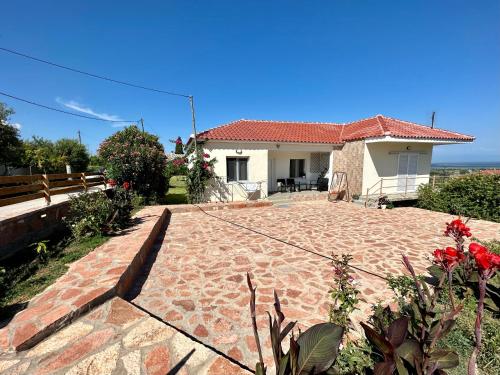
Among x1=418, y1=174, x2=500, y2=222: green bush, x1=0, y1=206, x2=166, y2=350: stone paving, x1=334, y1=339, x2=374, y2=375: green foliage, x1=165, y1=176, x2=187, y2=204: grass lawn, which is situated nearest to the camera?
x1=334, y1=339, x2=374, y2=375: green foliage

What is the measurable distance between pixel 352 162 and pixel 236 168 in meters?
7.24

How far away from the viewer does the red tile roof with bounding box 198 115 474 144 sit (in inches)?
526

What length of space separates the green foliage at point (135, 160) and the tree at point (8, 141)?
1445 cm

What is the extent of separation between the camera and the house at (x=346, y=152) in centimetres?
1341

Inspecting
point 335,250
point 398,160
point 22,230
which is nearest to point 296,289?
point 335,250

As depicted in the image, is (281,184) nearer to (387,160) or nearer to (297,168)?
(297,168)

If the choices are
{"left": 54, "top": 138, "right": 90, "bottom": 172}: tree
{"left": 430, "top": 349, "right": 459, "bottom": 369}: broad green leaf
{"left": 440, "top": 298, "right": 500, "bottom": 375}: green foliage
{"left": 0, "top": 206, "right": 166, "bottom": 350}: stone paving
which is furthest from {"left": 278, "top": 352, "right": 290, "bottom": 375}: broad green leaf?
{"left": 54, "top": 138, "right": 90, "bottom": 172}: tree

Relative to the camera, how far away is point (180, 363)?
242cm

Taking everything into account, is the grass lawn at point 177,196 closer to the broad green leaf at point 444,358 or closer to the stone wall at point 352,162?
the stone wall at point 352,162

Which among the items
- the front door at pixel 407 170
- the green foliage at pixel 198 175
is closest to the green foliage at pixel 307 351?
the green foliage at pixel 198 175

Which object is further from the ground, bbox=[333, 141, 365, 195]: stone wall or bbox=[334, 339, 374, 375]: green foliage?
bbox=[333, 141, 365, 195]: stone wall

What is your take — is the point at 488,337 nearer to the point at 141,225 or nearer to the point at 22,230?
the point at 141,225

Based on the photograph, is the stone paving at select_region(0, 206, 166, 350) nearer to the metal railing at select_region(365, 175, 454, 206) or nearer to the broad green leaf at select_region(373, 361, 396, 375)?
the broad green leaf at select_region(373, 361, 396, 375)

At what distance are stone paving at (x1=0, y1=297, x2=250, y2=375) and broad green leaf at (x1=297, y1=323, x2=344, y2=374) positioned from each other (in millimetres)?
1085
